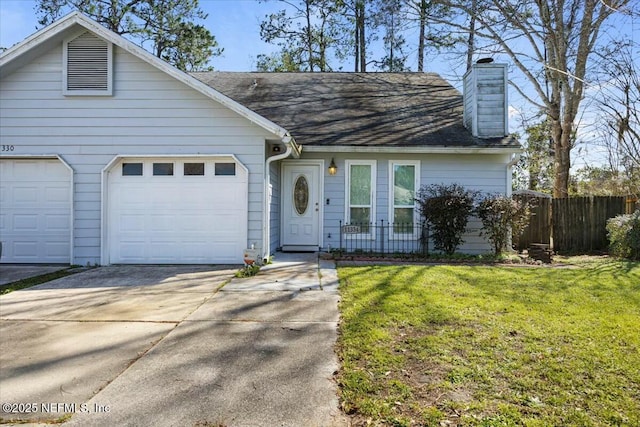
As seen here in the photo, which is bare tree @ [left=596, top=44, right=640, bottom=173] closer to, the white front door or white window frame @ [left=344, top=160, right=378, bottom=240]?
white window frame @ [left=344, top=160, right=378, bottom=240]

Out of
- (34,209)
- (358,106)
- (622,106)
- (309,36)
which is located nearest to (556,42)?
(622,106)

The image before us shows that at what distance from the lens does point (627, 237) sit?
359 inches

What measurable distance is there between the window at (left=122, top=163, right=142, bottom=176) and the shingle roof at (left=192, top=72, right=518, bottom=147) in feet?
11.9

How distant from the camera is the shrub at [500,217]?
28.8 feet

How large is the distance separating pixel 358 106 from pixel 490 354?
363 inches

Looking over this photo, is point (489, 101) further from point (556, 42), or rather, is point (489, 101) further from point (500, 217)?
point (556, 42)

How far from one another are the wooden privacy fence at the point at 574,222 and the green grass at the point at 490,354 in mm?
5851

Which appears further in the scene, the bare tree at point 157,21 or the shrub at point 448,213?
the bare tree at point 157,21

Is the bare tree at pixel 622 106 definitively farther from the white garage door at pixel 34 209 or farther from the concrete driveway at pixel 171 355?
the white garage door at pixel 34 209

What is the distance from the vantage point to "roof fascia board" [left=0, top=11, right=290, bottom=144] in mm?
7367

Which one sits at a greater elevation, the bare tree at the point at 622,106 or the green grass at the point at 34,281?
the bare tree at the point at 622,106

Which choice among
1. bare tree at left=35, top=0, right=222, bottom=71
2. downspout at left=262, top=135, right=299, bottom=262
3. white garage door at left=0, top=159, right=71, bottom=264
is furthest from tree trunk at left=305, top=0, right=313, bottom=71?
white garage door at left=0, top=159, right=71, bottom=264

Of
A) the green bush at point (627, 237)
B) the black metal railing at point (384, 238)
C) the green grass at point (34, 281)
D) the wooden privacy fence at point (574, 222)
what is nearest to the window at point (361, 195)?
the black metal railing at point (384, 238)

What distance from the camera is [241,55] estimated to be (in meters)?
23.7
